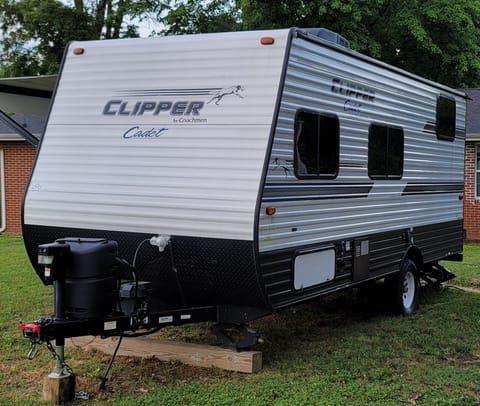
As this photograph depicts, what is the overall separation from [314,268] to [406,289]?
2.73m

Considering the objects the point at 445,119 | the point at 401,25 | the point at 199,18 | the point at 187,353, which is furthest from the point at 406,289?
the point at 199,18

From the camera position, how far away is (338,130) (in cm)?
614

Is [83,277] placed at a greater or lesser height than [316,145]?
lesser

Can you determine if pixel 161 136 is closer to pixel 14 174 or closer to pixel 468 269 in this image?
pixel 468 269

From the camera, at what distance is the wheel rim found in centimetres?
809

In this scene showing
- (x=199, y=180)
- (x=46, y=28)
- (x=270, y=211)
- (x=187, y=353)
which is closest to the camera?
(x=270, y=211)

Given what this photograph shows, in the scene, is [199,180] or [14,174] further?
[14,174]

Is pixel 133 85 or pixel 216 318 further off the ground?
pixel 133 85

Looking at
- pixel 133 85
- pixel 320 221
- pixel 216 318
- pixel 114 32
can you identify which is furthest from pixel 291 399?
pixel 114 32

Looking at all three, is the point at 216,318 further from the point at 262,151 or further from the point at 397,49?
the point at 397,49

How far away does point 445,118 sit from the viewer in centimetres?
884

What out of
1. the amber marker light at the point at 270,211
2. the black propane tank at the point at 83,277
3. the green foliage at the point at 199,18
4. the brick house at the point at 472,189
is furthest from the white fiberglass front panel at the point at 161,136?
the green foliage at the point at 199,18

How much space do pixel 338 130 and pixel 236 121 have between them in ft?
4.33

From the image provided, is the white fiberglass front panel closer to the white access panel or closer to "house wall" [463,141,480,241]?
the white access panel
